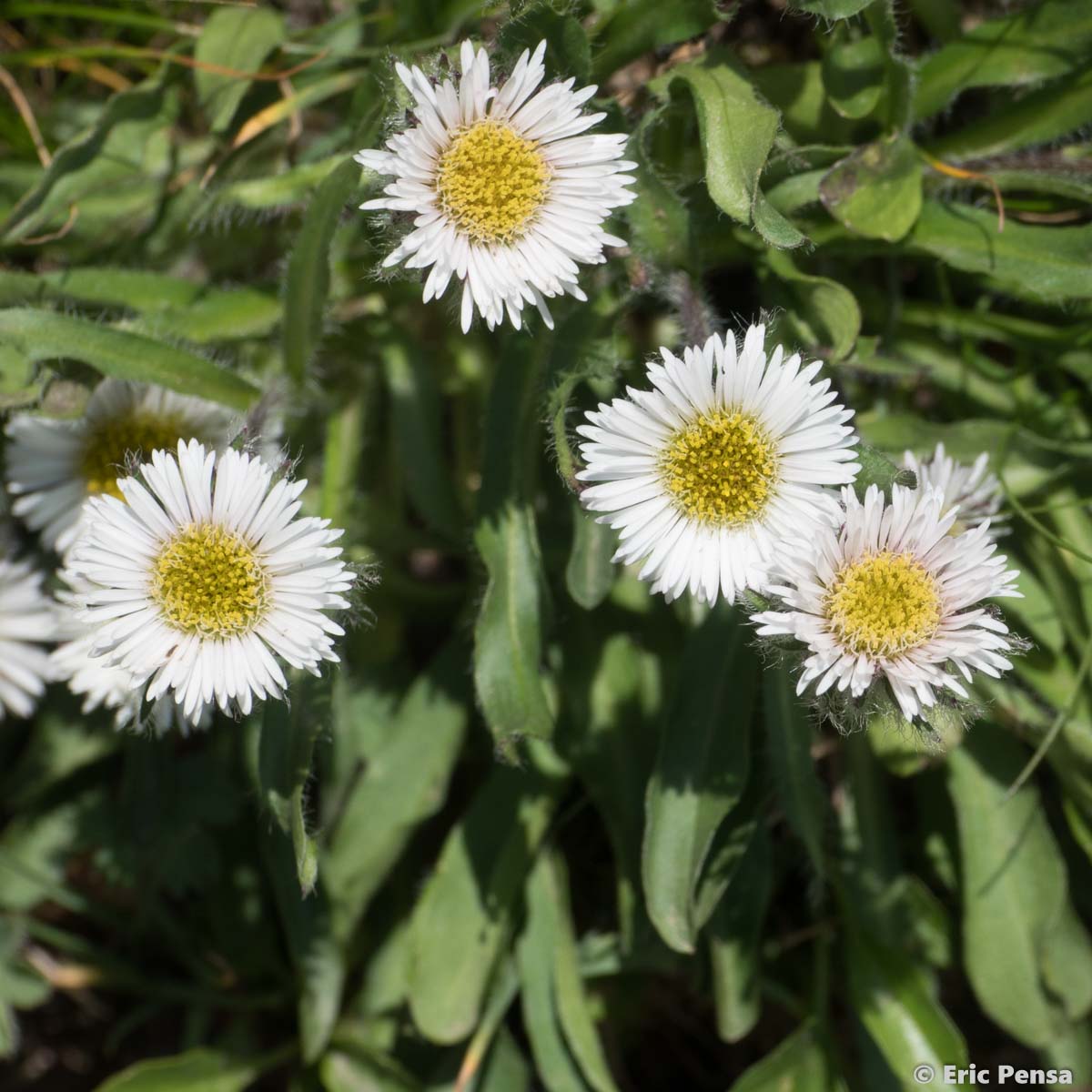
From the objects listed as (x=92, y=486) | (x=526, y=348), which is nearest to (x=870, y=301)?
(x=526, y=348)

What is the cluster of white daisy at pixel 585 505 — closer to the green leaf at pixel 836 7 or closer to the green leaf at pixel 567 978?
the green leaf at pixel 836 7

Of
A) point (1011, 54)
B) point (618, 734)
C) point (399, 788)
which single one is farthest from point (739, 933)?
point (1011, 54)

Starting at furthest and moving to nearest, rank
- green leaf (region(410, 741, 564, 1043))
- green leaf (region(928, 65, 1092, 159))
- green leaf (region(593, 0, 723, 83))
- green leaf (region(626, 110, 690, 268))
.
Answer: green leaf (region(410, 741, 564, 1043)) < green leaf (region(928, 65, 1092, 159)) < green leaf (region(593, 0, 723, 83)) < green leaf (region(626, 110, 690, 268))

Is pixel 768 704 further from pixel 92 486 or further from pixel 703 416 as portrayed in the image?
pixel 92 486

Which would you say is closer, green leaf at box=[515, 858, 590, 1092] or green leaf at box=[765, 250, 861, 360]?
green leaf at box=[765, 250, 861, 360]

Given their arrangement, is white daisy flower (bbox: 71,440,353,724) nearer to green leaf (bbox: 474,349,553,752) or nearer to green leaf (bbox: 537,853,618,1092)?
green leaf (bbox: 474,349,553,752)

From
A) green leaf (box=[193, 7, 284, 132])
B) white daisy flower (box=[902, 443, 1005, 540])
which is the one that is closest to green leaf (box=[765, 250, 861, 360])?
white daisy flower (box=[902, 443, 1005, 540])
